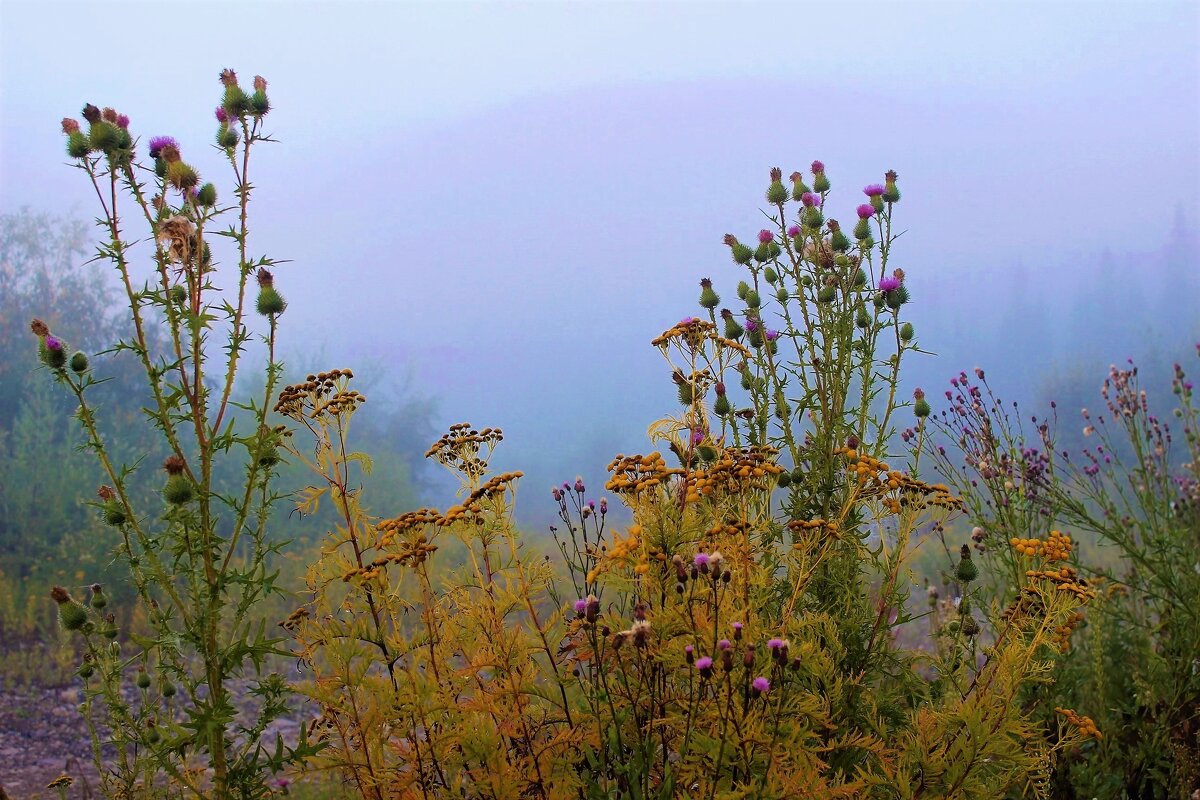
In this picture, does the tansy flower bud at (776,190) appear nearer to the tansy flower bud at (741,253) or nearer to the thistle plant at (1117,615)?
the tansy flower bud at (741,253)

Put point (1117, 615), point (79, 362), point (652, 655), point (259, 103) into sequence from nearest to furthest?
1. point (652, 655)
2. point (79, 362)
3. point (259, 103)
4. point (1117, 615)

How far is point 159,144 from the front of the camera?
119 inches

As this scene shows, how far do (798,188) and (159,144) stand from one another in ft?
8.69

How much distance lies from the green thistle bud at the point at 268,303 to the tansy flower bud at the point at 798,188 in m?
2.36

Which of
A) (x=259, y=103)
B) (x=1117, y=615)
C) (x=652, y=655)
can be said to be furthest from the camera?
(x=1117, y=615)

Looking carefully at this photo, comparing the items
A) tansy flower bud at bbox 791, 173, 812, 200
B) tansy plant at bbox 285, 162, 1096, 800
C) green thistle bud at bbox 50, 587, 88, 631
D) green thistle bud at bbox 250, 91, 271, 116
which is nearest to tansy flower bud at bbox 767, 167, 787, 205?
tansy flower bud at bbox 791, 173, 812, 200

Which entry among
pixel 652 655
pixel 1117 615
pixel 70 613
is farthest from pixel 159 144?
pixel 1117 615

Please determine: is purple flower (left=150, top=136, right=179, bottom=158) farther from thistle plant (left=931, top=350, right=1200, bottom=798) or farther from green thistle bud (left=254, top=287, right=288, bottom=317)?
thistle plant (left=931, top=350, right=1200, bottom=798)

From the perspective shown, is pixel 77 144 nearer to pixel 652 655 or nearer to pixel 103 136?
pixel 103 136

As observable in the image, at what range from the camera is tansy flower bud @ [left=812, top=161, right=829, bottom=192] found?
413 centimetres

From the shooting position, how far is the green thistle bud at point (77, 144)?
9.58 ft

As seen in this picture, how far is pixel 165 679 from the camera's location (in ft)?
11.3

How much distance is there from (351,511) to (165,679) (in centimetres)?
129

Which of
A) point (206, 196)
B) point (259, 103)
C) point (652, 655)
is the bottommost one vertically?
point (652, 655)
